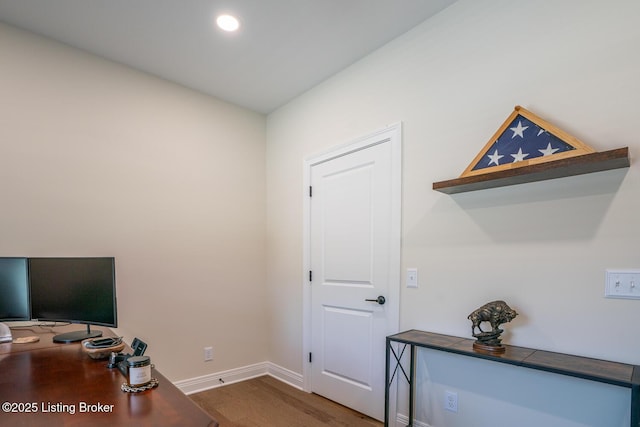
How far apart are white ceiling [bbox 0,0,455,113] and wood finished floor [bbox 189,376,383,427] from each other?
9.00 feet

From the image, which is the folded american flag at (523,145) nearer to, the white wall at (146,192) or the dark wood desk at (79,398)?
the dark wood desk at (79,398)

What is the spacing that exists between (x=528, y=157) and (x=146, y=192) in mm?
2773

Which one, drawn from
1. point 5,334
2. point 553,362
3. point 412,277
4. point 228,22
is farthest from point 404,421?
point 228,22

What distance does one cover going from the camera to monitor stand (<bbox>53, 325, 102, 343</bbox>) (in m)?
1.99

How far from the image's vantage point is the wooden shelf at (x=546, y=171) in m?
1.43

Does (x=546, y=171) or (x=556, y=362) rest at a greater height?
(x=546, y=171)

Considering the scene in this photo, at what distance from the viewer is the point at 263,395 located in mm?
3002

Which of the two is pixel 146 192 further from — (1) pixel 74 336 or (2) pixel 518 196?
(2) pixel 518 196

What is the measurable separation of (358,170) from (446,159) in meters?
0.75

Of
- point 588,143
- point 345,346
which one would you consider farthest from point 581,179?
point 345,346

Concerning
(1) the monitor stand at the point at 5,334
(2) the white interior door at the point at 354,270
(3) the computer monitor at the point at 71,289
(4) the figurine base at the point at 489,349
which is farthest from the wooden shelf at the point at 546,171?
(1) the monitor stand at the point at 5,334

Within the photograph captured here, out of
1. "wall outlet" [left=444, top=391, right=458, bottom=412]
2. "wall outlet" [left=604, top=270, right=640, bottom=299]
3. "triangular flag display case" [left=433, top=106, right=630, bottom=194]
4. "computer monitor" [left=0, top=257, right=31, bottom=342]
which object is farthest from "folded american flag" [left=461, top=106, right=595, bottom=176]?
"computer monitor" [left=0, top=257, right=31, bottom=342]

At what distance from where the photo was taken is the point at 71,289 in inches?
81.2

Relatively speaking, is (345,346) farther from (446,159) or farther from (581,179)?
(581,179)
